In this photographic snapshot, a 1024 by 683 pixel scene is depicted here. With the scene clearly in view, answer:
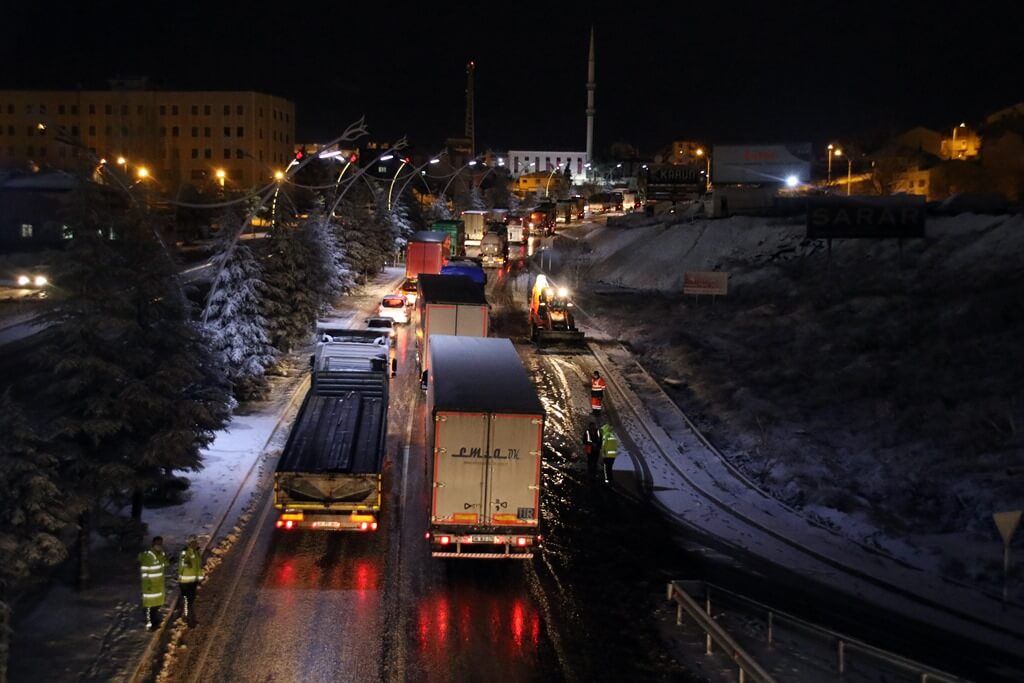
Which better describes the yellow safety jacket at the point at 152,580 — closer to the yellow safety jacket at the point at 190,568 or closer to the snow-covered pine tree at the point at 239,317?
the yellow safety jacket at the point at 190,568

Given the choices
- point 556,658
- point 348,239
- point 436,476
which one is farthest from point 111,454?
point 348,239

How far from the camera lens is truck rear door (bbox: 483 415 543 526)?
55.6 ft

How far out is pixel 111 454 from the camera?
17.0m

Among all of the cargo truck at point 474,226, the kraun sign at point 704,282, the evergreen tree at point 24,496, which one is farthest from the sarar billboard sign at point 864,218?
the evergreen tree at point 24,496

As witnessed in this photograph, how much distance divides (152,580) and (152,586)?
10cm

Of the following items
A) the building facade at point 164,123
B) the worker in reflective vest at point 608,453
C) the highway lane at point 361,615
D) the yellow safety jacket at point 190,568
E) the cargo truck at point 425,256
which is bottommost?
the highway lane at point 361,615

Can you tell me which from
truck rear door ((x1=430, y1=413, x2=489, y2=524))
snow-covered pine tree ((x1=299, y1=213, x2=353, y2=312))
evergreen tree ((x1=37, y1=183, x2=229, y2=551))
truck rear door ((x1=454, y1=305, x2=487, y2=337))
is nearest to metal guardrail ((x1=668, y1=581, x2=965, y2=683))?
truck rear door ((x1=430, y1=413, x2=489, y2=524))

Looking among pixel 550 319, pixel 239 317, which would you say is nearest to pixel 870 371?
pixel 550 319

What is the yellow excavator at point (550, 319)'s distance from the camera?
41.7 metres

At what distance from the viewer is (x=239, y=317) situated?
101 ft

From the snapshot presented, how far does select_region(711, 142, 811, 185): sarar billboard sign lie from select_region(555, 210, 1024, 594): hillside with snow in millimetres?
31996

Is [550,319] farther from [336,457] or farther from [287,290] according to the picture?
[336,457]

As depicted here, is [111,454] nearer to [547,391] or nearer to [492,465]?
[492,465]

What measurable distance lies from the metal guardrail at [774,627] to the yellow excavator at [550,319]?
25442mm
